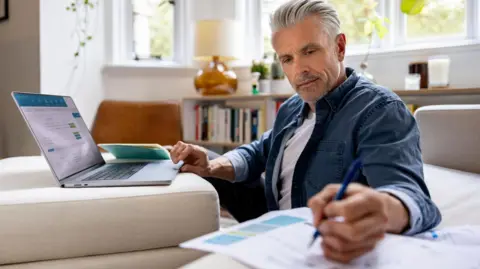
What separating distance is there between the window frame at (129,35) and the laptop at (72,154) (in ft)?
7.50

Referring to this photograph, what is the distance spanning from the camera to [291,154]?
4.15ft

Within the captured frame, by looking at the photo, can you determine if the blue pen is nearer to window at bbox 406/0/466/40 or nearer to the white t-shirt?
the white t-shirt

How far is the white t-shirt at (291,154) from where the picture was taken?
4.07ft

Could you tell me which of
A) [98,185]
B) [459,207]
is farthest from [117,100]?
[459,207]

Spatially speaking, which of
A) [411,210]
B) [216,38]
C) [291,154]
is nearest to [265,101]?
[216,38]

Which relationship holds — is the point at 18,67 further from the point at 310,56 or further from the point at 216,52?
the point at 310,56

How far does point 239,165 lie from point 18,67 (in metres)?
2.37

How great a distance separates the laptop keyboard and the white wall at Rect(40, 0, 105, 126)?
1.95 meters

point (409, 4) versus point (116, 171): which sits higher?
point (409, 4)

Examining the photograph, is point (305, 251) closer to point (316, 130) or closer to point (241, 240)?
point (241, 240)

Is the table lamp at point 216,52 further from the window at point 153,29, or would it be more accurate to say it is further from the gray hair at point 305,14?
the gray hair at point 305,14

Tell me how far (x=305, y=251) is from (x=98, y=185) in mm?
616

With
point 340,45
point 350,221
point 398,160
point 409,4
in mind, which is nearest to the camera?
point 350,221

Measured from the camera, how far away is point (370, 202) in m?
0.59
